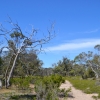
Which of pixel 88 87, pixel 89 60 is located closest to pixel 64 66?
pixel 89 60

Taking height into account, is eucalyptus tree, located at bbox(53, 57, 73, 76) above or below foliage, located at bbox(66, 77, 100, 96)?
above

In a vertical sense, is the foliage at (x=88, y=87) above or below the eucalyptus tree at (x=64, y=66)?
below

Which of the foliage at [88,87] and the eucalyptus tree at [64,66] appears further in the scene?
the eucalyptus tree at [64,66]

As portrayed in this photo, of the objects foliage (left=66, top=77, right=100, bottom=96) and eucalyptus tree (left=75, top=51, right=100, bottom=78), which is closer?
foliage (left=66, top=77, right=100, bottom=96)

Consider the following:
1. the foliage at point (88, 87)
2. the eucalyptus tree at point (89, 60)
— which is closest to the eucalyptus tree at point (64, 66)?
the eucalyptus tree at point (89, 60)

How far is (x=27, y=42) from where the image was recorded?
2425 cm

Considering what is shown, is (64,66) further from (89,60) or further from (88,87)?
(88,87)

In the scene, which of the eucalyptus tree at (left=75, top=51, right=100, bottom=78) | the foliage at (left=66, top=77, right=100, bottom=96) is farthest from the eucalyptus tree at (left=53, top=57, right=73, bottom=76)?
the foliage at (left=66, top=77, right=100, bottom=96)

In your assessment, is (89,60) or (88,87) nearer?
(88,87)

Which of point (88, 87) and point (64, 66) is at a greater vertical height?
point (64, 66)

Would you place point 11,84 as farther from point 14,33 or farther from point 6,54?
point 6,54

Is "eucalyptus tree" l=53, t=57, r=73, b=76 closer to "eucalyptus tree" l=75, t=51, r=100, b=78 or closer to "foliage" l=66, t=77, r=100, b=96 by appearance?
"eucalyptus tree" l=75, t=51, r=100, b=78

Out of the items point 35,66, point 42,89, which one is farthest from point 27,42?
point 35,66

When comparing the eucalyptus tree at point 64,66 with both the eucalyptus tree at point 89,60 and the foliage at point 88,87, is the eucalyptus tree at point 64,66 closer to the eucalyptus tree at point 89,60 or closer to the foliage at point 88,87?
the eucalyptus tree at point 89,60
